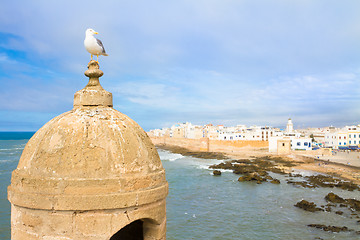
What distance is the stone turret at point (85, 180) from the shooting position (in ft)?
9.23

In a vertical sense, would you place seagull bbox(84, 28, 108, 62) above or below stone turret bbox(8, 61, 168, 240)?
above

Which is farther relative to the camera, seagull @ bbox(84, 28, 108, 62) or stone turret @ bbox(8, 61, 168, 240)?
seagull @ bbox(84, 28, 108, 62)

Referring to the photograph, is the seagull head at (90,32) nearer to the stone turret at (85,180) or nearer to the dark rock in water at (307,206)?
the stone turret at (85,180)

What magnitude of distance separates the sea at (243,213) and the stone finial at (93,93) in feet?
45.6

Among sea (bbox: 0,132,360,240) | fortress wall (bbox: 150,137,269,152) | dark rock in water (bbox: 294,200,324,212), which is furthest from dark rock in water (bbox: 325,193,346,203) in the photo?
fortress wall (bbox: 150,137,269,152)

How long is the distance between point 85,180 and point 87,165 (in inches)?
5.9

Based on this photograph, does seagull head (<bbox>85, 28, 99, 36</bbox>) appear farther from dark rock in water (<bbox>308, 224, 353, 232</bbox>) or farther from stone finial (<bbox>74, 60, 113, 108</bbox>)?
dark rock in water (<bbox>308, 224, 353, 232</bbox>)

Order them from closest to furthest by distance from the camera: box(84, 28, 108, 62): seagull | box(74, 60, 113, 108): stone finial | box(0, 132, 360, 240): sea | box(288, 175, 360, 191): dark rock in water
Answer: box(74, 60, 113, 108): stone finial
box(84, 28, 108, 62): seagull
box(0, 132, 360, 240): sea
box(288, 175, 360, 191): dark rock in water

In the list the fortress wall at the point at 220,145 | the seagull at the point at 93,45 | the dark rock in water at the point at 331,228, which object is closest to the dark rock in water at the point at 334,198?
the dark rock in water at the point at 331,228

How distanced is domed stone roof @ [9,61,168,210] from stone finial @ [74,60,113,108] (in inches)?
0.4

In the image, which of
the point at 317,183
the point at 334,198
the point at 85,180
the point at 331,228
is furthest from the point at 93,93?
the point at 317,183

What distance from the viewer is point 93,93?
10.8ft

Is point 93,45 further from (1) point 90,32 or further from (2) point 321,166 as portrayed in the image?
(2) point 321,166

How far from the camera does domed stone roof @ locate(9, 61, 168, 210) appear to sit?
282 centimetres
